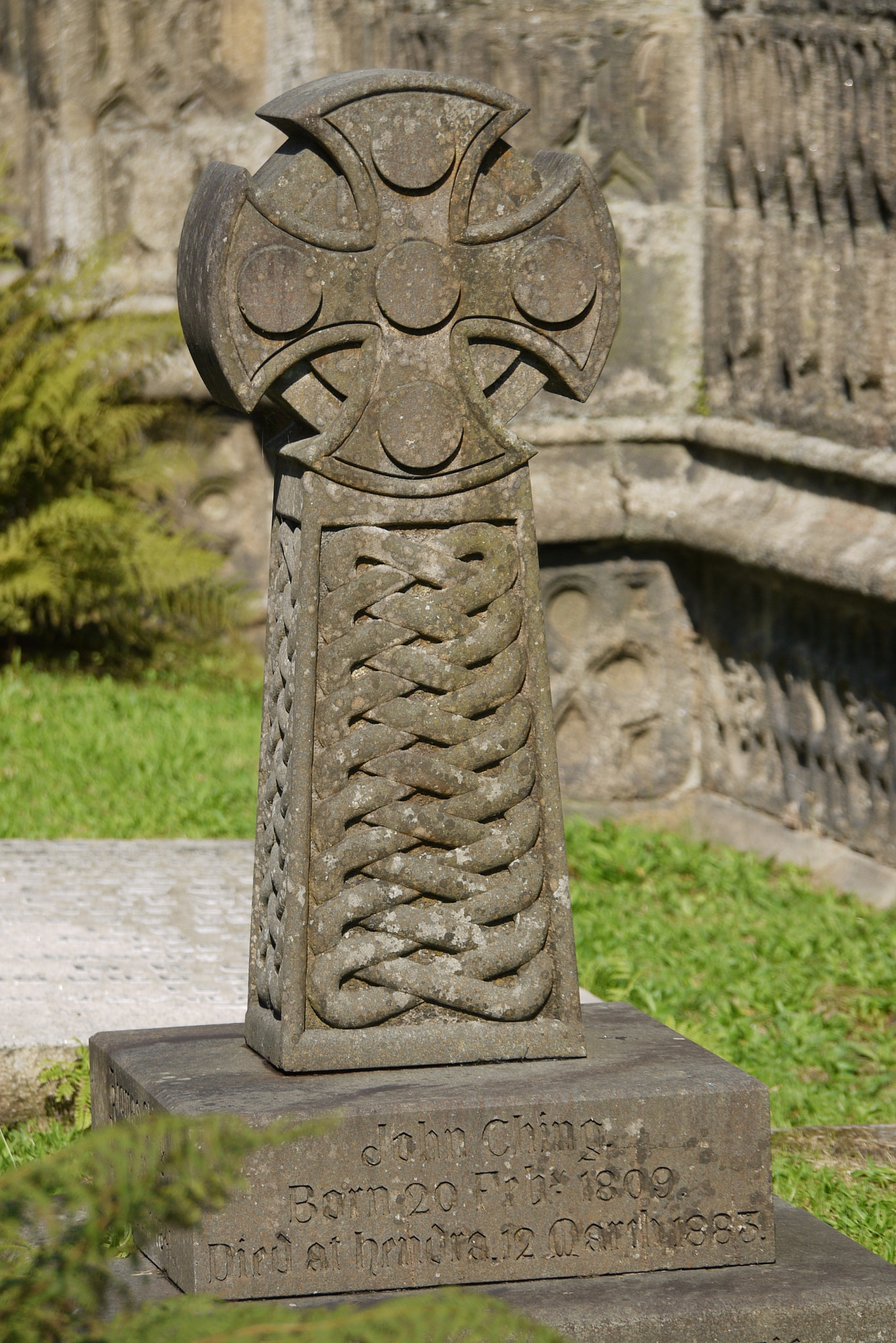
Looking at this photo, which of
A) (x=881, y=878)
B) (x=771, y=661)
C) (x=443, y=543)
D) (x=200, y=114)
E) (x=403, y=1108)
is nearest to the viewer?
(x=403, y=1108)

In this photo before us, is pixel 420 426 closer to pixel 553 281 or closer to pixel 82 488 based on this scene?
pixel 553 281

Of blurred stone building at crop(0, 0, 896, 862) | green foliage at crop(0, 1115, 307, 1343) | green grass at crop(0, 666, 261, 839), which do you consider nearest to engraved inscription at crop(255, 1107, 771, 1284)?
green foliage at crop(0, 1115, 307, 1343)

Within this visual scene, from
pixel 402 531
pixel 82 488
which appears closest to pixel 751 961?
pixel 402 531

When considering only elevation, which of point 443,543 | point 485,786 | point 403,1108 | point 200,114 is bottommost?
point 403,1108

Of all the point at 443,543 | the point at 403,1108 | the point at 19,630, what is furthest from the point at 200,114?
the point at 403,1108

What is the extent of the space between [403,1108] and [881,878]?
2963 millimetres

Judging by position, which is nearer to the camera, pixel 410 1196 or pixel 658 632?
pixel 410 1196

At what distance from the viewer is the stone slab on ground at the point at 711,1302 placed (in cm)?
260

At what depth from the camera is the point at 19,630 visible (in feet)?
24.5

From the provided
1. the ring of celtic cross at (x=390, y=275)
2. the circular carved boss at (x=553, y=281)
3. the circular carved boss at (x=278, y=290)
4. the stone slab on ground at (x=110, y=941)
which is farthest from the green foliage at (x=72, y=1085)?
the circular carved boss at (x=553, y=281)

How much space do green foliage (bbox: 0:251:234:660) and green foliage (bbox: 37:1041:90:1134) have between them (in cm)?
372

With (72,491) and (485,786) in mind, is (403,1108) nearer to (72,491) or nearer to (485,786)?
(485,786)

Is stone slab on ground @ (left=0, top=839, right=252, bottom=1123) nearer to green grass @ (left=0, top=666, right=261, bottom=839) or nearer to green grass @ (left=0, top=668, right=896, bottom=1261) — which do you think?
green grass @ (left=0, top=668, right=896, bottom=1261)

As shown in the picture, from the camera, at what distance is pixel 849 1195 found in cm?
354
